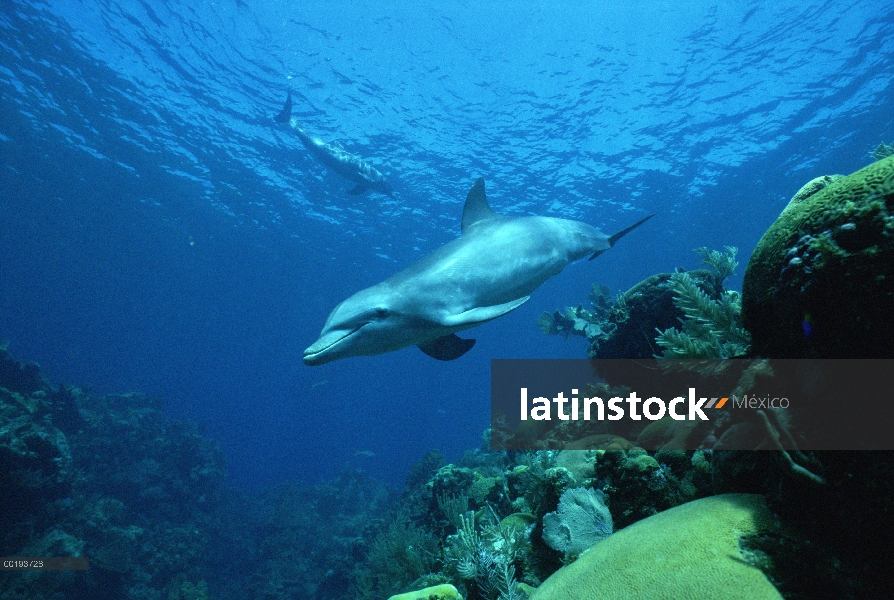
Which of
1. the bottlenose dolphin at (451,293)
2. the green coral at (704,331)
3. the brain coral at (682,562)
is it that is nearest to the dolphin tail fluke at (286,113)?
the bottlenose dolphin at (451,293)

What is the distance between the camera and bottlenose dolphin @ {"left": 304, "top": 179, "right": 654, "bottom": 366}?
475 cm

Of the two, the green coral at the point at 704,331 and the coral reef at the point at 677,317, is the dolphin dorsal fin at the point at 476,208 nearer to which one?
the coral reef at the point at 677,317

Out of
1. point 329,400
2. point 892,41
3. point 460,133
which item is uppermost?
point 892,41

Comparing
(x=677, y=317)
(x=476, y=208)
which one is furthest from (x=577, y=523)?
(x=476, y=208)

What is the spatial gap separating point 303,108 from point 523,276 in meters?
19.3

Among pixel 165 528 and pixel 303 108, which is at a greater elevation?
pixel 303 108

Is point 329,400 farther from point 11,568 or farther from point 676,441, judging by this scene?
point 676,441

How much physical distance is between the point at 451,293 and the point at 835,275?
377 cm

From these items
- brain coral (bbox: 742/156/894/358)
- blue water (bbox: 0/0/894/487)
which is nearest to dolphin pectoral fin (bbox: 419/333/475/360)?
brain coral (bbox: 742/156/894/358)

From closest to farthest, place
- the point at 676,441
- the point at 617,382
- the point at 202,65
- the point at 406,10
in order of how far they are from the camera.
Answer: the point at 676,441 < the point at 617,382 < the point at 406,10 < the point at 202,65

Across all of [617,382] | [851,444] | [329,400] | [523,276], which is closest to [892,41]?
[617,382]

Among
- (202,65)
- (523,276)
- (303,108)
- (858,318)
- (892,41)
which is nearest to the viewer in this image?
(858,318)

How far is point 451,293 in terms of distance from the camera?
17.2 ft

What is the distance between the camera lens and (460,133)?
21859 mm
